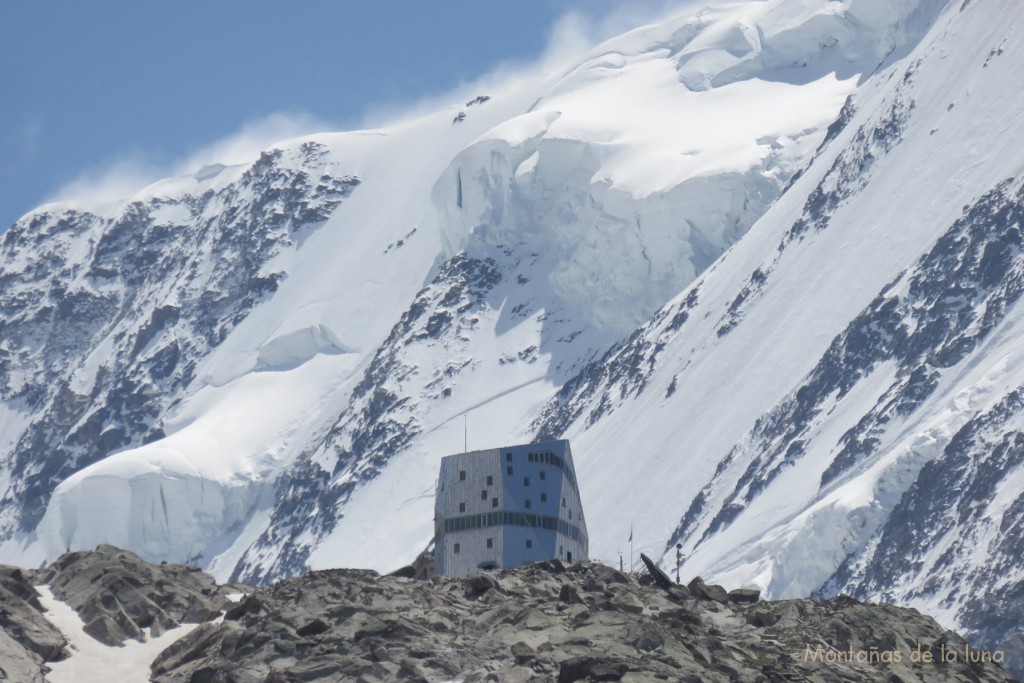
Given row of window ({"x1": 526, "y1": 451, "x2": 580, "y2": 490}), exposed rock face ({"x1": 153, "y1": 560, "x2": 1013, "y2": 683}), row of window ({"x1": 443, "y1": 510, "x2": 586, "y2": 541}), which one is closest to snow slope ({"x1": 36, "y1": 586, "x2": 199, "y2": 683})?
exposed rock face ({"x1": 153, "y1": 560, "x2": 1013, "y2": 683})

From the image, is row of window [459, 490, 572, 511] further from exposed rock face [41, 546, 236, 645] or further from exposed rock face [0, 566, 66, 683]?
exposed rock face [0, 566, 66, 683]

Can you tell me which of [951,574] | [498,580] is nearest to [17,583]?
[498,580]

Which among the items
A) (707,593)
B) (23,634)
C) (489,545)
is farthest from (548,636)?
(489,545)

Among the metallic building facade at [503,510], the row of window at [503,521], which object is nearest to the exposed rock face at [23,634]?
the metallic building facade at [503,510]

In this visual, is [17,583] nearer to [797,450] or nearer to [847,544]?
[847,544]

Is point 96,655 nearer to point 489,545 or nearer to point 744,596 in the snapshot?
point 744,596

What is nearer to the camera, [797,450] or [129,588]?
[129,588]

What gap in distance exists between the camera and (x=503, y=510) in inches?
4097

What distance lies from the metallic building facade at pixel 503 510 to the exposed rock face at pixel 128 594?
12.6 m

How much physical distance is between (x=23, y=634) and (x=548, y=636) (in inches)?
749

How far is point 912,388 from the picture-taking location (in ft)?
622

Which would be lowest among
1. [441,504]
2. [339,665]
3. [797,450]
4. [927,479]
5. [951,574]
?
[339,665]

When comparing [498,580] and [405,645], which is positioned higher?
[498,580]

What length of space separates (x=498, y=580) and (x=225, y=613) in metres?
10.3
